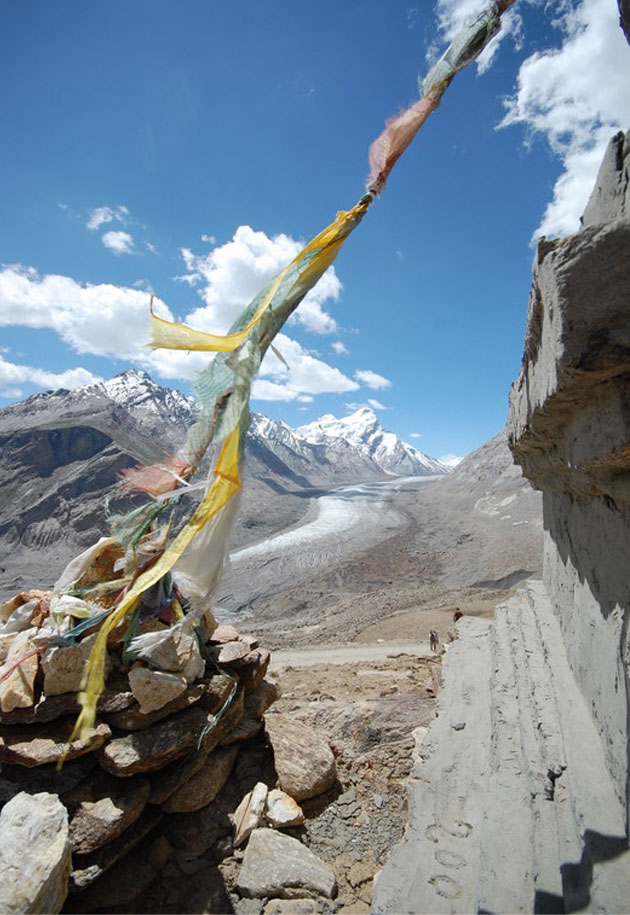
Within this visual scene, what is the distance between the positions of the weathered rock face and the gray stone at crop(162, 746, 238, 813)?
2888 millimetres

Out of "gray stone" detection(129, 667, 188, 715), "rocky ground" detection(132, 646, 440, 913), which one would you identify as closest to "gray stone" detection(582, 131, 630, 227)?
"gray stone" detection(129, 667, 188, 715)

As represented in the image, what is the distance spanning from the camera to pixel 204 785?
365 centimetres

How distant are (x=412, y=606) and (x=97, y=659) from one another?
631 inches

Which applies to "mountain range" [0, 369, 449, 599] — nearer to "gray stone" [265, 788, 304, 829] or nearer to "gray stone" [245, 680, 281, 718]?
"gray stone" [245, 680, 281, 718]

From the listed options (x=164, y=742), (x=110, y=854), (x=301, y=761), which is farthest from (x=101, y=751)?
(x=301, y=761)

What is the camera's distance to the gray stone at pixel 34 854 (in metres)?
2.47

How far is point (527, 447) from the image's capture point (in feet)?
12.1

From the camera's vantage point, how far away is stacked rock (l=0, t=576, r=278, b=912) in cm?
285

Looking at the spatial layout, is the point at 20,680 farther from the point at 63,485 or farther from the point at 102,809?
the point at 63,485

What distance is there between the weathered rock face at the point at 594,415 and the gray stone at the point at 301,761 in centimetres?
221

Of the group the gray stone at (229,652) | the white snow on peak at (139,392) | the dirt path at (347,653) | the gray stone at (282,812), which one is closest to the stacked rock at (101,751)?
the gray stone at (229,652)

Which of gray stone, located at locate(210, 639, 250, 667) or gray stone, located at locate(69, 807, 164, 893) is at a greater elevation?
gray stone, located at locate(210, 639, 250, 667)

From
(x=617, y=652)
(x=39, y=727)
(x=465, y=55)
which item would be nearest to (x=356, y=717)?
(x=39, y=727)

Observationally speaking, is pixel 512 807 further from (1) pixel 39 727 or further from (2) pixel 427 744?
(1) pixel 39 727
